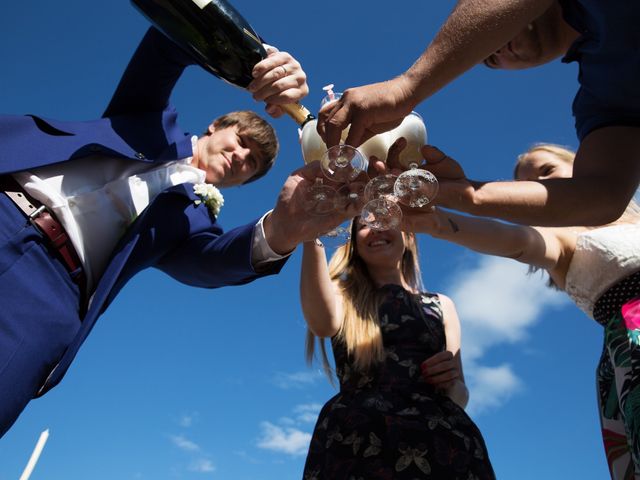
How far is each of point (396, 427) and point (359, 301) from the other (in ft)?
2.33

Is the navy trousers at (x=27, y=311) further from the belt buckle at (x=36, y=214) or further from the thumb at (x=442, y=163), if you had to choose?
the thumb at (x=442, y=163)

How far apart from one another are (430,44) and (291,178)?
1.88 ft

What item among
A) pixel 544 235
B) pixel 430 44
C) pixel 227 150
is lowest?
pixel 430 44

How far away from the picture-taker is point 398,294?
238cm

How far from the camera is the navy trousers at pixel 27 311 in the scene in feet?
4.41

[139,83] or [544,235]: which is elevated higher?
[139,83]

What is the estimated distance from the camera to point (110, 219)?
173 cm

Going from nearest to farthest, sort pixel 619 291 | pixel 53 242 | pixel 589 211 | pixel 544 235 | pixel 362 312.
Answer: pixel 589 211, pixel 53 242, pixel 619 291, pixel 544 235, pixel 362 312

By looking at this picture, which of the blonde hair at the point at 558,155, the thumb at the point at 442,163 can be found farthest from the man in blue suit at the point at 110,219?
the blonde hair at the point at 558,155

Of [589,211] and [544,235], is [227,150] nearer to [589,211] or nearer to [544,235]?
[544,235]

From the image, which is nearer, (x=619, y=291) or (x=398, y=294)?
(x=619, y=291)

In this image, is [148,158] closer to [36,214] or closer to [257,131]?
[36,214]

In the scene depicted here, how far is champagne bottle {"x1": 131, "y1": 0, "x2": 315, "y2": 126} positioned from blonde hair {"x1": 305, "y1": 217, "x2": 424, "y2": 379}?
0.91 metres

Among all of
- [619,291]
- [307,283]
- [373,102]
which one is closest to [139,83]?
[307,283]
